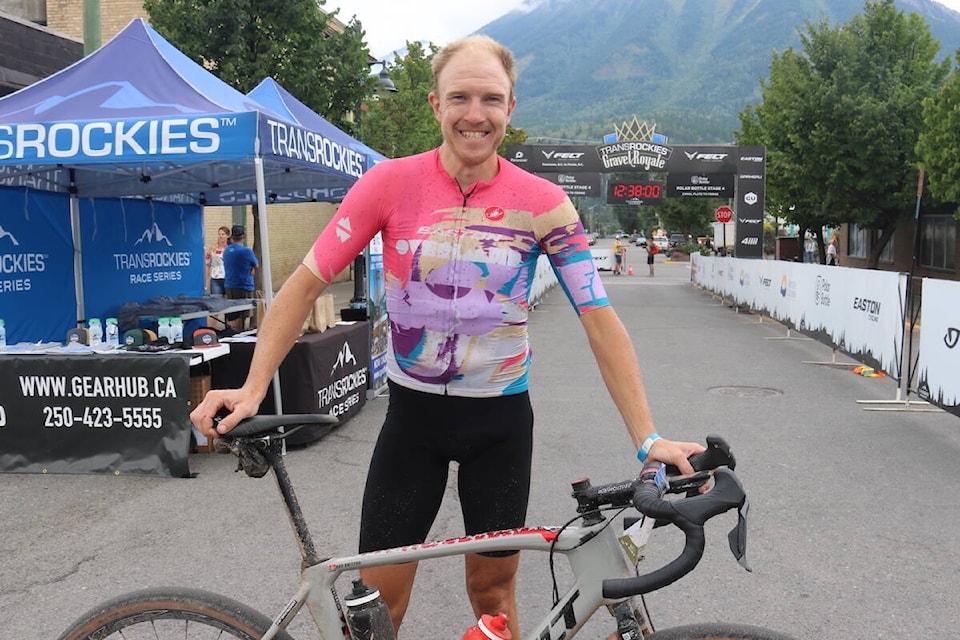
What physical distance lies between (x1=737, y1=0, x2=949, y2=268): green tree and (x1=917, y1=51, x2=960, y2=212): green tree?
13.2 feet

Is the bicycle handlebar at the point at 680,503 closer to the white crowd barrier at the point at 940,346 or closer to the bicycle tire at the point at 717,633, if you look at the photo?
the bicycle tire at the point at 717,633

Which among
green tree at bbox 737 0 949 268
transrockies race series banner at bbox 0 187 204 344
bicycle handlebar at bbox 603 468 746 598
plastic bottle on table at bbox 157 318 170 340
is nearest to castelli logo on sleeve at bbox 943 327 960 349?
bicycle handlebar at bbox 603 468 746 598

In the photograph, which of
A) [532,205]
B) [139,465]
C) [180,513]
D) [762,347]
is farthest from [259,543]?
[762,347]

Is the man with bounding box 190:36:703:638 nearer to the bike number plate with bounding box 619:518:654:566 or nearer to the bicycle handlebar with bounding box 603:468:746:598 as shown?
the bike number plate with bounding box 619:518:654:566

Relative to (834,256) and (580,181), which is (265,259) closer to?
(580,181)

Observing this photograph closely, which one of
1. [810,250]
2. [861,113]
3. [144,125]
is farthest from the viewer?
[810,250]

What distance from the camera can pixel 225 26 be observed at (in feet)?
51.1

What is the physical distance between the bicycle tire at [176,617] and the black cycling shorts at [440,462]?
41cm

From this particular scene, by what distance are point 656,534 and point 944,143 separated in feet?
50.5

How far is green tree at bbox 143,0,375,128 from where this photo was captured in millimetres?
15375

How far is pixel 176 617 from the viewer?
80.7 inches

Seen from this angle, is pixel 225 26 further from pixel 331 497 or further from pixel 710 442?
pixel 710 442

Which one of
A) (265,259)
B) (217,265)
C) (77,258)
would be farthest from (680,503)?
(217,265)

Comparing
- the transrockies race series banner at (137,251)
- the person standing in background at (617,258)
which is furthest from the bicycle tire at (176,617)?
the person standing in background at (617,258)
